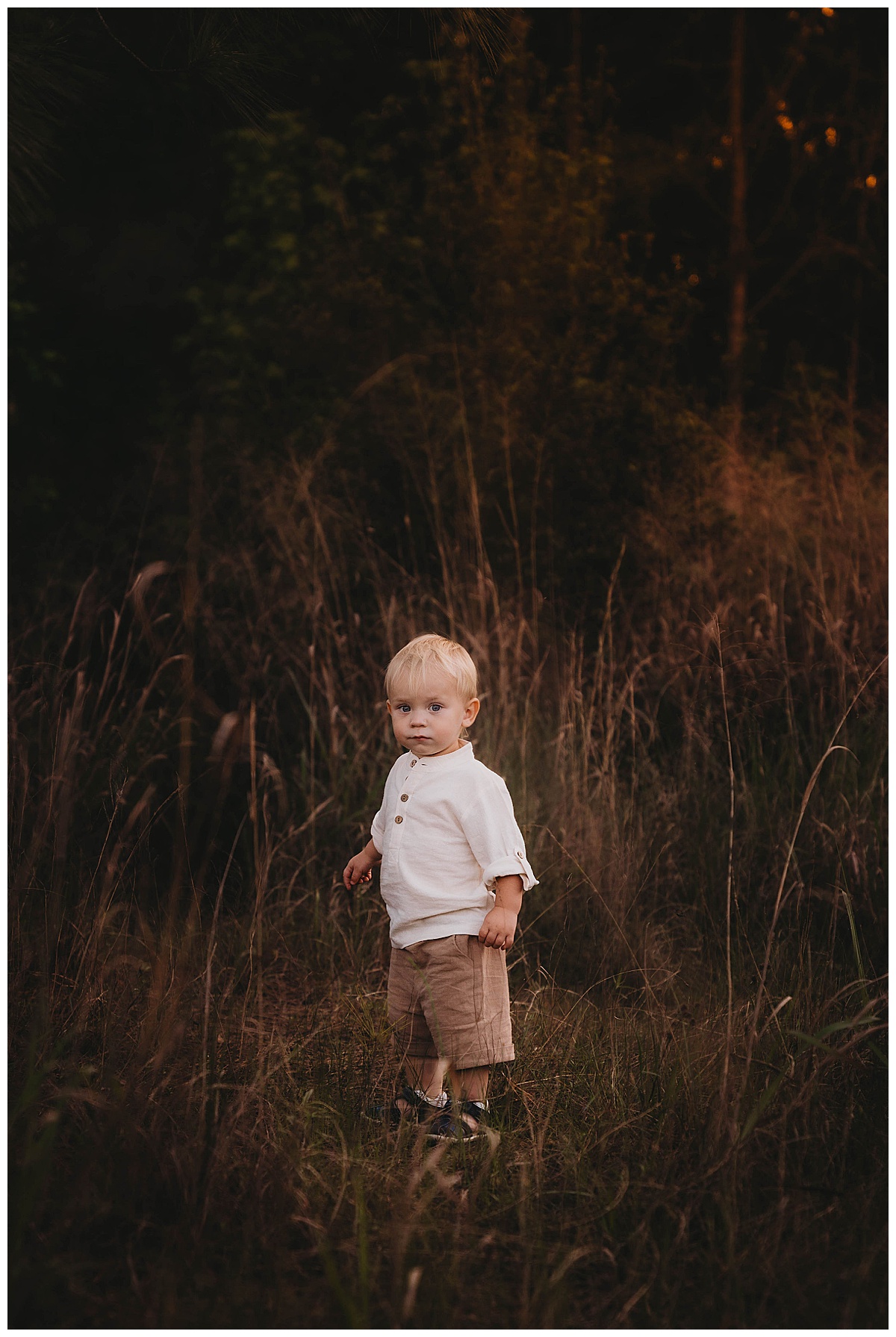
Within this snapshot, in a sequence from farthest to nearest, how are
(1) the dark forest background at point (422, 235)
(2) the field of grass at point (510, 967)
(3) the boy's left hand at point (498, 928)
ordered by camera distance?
(1) the dark forest background at point (422, 235), (3) the boy's left hand at point (498, 928), (2) the field of grass at point (510, 967)

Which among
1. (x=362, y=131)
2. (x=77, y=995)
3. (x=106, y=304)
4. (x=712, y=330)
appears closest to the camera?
(x=77, y=995)

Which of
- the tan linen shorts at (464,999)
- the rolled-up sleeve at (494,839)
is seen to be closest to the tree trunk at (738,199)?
the rolled-up sleeve at (494,839)

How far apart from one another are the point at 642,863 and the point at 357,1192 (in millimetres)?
1560

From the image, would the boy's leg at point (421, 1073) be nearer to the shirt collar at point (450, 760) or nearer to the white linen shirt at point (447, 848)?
the white linen shirt at point (447, 848)

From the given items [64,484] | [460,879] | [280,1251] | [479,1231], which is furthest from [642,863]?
[64,484]

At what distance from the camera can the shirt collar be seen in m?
2.03

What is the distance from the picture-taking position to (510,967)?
8.59ft

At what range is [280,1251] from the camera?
5.19 ft

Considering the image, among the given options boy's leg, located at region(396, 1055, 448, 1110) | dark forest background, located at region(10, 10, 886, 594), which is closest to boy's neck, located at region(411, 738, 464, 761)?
boy's leg, located at region(396, 1055, 448, 1110)

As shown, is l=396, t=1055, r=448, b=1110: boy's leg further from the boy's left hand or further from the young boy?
the boy's left hand

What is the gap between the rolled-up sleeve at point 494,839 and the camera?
6.31 feet

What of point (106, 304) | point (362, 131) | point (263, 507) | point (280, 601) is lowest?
point (280, 601)

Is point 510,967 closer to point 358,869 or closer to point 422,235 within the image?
point 358,869

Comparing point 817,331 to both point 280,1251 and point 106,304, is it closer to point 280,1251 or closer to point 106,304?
point 106,304
